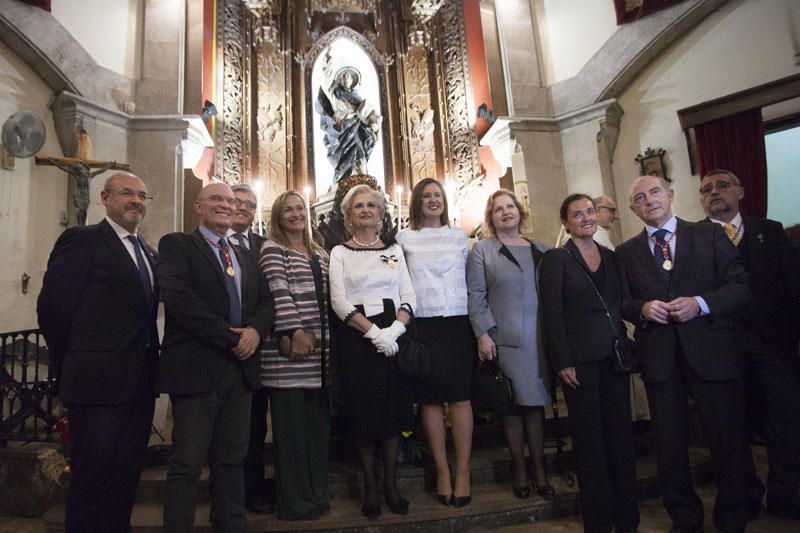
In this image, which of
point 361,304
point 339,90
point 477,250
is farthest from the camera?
point 339,90

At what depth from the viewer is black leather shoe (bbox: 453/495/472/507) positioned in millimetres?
2152

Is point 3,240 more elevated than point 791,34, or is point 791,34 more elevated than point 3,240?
point 791,34

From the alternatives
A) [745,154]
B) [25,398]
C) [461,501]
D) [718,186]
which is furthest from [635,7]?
[25,398]

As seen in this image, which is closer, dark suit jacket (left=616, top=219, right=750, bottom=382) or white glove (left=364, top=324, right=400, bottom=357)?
dark suit jacket (left=616, top=219, right=750, bottom=382)

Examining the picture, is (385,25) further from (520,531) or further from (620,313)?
(520,531)

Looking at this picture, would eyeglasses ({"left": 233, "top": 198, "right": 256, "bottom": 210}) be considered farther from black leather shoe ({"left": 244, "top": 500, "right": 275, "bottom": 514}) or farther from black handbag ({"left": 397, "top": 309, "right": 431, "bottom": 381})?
black leather shoe ({"left": 244, "top": 500, "right": 275, "bottom": 514})

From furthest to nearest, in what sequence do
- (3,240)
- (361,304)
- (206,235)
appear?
(3,240) → (361,304) → (206,235)

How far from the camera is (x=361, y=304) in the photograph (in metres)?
2.14

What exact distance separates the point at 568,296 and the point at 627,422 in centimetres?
57

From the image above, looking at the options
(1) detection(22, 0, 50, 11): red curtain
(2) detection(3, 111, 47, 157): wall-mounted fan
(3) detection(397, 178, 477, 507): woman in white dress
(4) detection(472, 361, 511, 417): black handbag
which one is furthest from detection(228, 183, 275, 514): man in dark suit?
(1) detection(22, 0, 50, 11): red curtain

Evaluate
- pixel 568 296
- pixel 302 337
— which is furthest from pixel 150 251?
pixel 568 296

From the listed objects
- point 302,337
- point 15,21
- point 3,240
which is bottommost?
point 302,337

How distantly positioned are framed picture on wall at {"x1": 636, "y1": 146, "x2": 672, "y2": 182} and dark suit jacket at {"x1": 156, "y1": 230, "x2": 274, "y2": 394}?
13.8 feet

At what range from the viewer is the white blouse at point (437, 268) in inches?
88.7
